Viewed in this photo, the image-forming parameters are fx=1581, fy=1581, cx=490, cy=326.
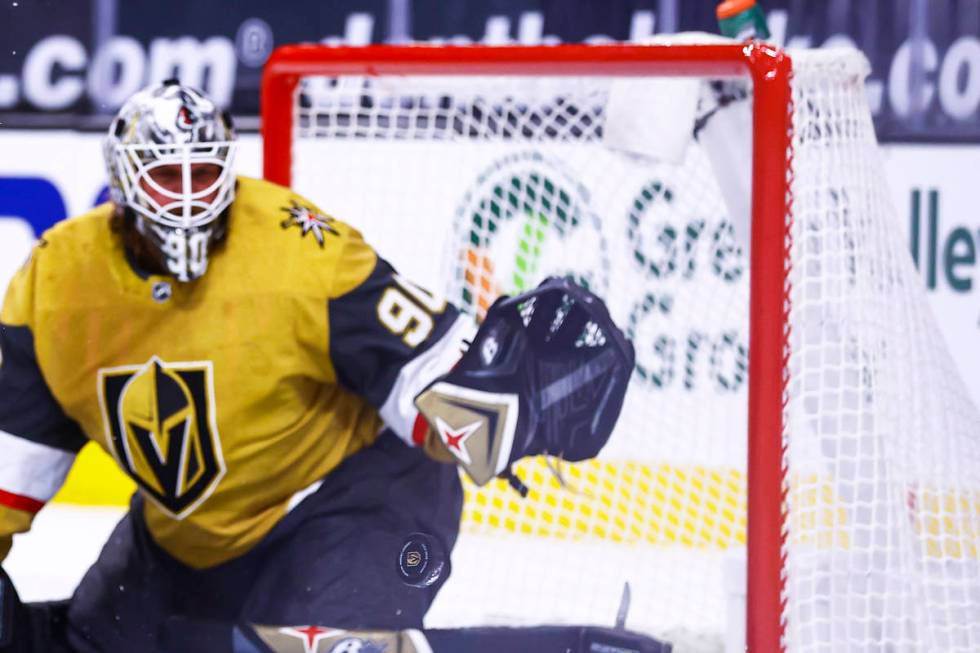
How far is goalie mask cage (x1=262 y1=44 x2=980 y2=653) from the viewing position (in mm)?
2068

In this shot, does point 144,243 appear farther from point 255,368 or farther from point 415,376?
point 415,376

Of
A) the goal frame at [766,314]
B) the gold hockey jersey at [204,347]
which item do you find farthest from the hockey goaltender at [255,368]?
the goal frame at [766,314]

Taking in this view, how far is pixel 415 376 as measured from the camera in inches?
82.4

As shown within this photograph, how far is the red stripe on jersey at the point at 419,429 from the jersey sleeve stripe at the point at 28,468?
1.61ft

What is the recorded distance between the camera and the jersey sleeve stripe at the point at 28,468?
2.11m

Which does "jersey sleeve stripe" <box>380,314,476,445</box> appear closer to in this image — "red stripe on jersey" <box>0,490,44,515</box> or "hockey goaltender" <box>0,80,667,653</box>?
"hockey goaltender" <box>0,80,667,653</box>

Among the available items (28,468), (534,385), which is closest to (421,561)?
(534,385)

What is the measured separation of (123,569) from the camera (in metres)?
2.29

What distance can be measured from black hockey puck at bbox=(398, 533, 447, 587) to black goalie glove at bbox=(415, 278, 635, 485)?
0.15 meters

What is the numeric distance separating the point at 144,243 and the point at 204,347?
0.17 meters

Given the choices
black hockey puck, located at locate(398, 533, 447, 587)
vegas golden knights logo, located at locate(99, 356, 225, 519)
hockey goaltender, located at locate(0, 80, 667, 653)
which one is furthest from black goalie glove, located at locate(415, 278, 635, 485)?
vegas golden knights logo, located at locate(99, 356, 225, 519)

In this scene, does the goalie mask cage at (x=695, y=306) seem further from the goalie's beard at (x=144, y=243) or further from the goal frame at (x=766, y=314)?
the goalie's beard at (x=144, y=243)

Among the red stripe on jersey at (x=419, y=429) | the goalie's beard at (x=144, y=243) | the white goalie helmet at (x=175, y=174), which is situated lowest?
the red stripe on jersey at (x=419, y=429)

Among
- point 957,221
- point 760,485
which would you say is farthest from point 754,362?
point 957,221
